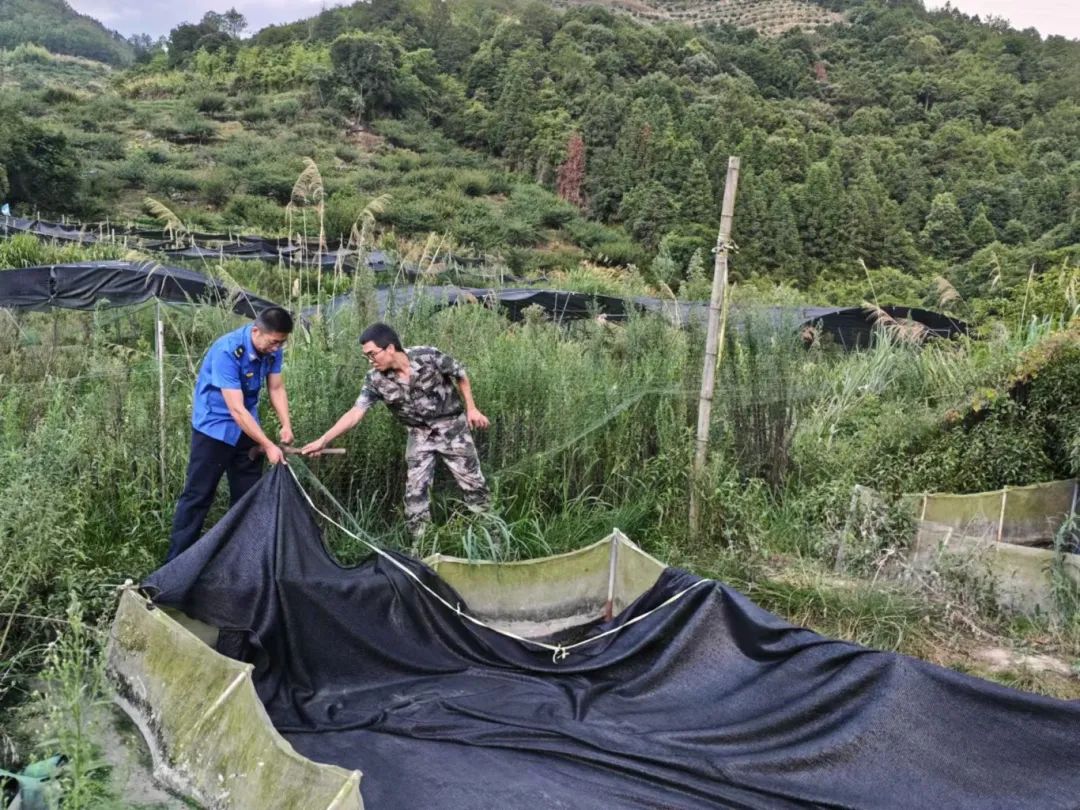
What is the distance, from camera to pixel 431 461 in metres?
4.62

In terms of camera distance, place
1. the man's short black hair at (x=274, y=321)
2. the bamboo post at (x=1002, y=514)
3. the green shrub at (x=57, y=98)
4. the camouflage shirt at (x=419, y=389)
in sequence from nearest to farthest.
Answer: the man's short black hair at (x=274, y=321)
the camouflage shirt at (x=419, y=389)
the bamboo post at (x=1002, y=514)
the green shrub at (x=57, y=98)

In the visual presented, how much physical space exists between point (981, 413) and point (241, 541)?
4.55 meters

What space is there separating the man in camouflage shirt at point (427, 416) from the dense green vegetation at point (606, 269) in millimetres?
188

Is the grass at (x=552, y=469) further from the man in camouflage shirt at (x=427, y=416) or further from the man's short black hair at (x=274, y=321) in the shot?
the man's short black hair at (x=274, y=321)

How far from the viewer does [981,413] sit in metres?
5.49

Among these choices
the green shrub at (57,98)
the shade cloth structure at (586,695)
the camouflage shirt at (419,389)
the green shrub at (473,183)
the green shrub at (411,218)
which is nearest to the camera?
the shade cloth structure at (586,695)

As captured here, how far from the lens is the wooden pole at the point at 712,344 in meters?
4.62

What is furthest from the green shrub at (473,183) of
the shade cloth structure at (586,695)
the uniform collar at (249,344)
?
the shade cloth structure at (586,695)

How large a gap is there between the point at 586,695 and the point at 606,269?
2199 cm

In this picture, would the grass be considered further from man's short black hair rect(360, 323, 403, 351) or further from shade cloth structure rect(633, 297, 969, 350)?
man's short black hair rect(360, 323, 403, 351)

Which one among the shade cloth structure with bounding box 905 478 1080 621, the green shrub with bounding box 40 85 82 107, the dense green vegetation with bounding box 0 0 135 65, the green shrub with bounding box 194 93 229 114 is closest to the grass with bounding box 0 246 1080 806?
the shade cloth structure with bounding box 905 478 1080 621

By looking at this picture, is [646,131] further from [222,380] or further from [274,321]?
[222,380]

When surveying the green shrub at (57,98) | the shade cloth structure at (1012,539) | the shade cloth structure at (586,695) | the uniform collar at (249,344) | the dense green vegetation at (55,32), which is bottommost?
the shade cloth structure at (586,695)

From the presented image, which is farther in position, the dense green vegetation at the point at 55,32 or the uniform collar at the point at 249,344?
the dense green vegetation at the point at 55,32
